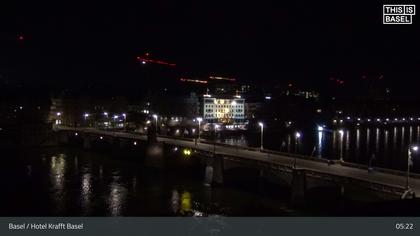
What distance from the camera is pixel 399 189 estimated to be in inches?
1451

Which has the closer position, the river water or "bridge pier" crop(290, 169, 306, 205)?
the river water

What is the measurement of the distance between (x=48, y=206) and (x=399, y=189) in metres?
32.3

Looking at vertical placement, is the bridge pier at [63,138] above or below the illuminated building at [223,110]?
below

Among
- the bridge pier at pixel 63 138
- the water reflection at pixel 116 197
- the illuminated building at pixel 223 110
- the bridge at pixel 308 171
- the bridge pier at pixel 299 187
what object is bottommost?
the water reflection at pixel 116 197

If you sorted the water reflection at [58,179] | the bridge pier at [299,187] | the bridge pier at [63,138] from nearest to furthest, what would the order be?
the bridge pier at [299,187]
the water reflection at [58,179]
the bridge pier at [63,138]

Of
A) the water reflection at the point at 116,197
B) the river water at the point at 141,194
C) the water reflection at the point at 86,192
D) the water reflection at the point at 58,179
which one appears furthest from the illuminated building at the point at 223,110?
the water reflection at the point at 116,197

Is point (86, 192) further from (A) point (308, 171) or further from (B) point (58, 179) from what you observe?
(A) point (308, 171)

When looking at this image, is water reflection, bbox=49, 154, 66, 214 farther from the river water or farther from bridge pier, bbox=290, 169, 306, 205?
bridge pier, bbox=290, 169, 306, 205

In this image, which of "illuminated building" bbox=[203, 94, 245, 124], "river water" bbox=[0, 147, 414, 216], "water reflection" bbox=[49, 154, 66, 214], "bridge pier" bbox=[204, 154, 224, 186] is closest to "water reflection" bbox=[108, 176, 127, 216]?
"river water" bbox=[0, 147, 414, 216]

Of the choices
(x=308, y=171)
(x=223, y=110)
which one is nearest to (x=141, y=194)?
(x=308, y=171)
